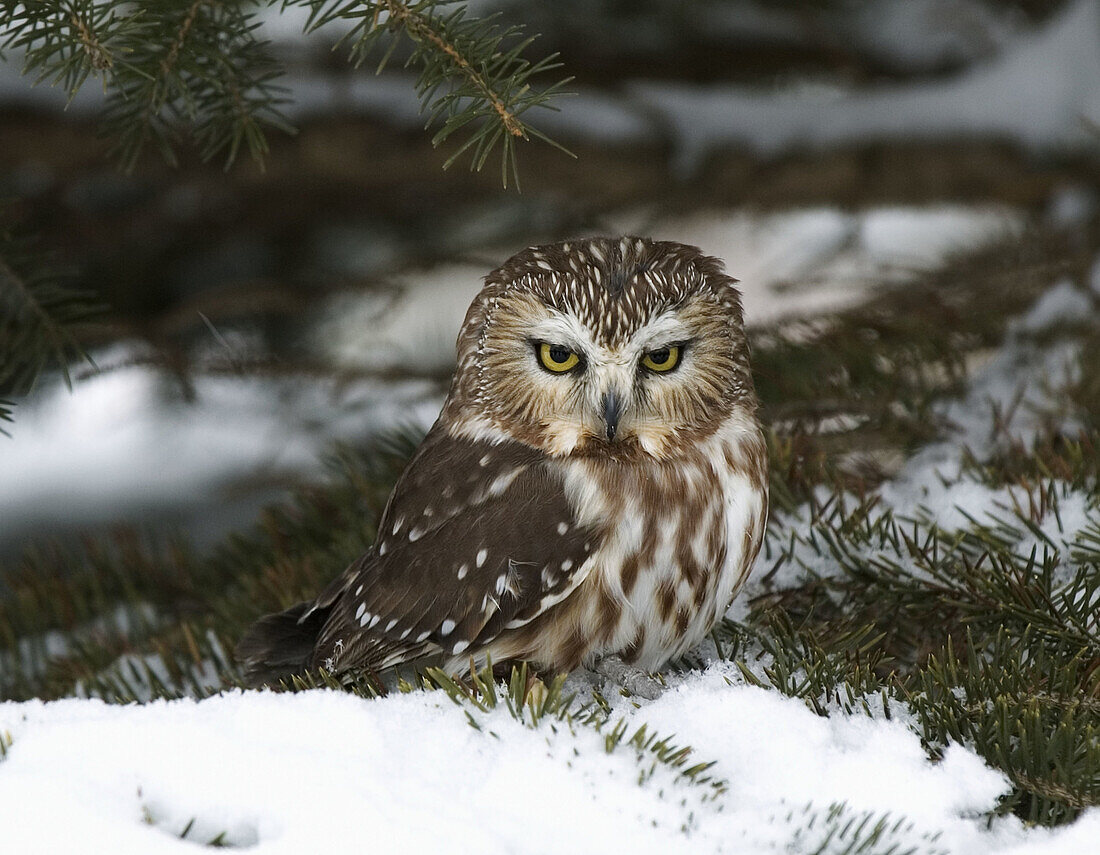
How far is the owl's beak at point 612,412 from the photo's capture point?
247 centimetres

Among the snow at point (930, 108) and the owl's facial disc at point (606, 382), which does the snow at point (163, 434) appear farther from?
the snow at point (930, 108)

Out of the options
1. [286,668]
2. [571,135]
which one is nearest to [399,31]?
[286,668]

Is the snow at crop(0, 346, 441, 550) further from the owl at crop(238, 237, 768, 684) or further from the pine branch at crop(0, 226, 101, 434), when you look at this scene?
the owl at crop(238, 237, 768, 684)

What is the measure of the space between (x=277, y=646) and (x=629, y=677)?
0.84m

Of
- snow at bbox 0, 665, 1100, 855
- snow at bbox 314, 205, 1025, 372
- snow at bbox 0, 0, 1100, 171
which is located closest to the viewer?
snow at bbox 0, 665, 1100, 855

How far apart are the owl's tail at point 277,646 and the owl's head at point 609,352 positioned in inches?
23.5

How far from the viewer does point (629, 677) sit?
223 cm

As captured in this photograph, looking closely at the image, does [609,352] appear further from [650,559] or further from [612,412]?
[650,559]

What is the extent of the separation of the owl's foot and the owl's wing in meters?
0.19

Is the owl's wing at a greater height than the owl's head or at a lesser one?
lesser

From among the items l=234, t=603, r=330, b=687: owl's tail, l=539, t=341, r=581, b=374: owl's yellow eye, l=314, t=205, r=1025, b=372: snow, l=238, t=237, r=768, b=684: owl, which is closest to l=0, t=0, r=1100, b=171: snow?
l=314, t=205, r=1025, b=372: snow

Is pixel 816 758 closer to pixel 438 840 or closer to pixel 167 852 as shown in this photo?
pixel 438 840

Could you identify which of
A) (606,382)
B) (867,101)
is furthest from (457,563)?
(867,101)

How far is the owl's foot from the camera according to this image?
2.10 meters
